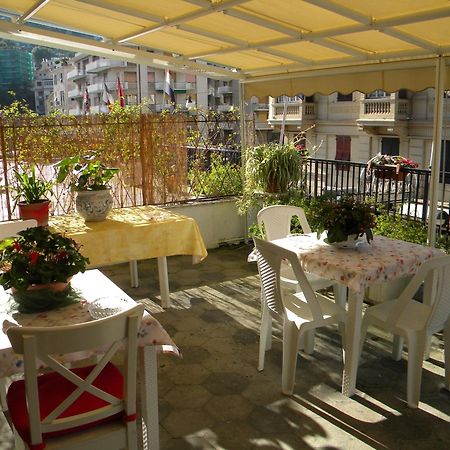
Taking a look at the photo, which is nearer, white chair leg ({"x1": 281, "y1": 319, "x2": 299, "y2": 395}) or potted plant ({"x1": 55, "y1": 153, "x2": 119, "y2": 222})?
white chair leg ({"x1": 281, "y1": 319, "x2": 299, "y2": 395})

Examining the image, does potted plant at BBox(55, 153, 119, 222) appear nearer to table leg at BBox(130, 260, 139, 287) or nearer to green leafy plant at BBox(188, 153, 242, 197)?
table leg at BBox(130, 260, 139, 287)

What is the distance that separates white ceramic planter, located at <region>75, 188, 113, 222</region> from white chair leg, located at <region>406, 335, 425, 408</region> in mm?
2780

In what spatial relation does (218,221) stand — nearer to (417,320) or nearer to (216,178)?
(216,178)

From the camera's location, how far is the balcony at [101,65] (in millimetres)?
40612

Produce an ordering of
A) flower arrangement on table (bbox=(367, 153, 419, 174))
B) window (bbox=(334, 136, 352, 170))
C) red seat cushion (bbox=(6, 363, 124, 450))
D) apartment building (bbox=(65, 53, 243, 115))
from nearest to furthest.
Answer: red seat cushion (bbox=(6, 363, 124, 450)) < flower arrangement on table (bbox=(367, 153, 419, 174)) < window (bbox=(334, 136, 352, 170)) < apartment building (bbox=(65, 53, 243, 115))

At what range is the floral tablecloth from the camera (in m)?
3.08

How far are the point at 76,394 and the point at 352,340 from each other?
6.04 ft

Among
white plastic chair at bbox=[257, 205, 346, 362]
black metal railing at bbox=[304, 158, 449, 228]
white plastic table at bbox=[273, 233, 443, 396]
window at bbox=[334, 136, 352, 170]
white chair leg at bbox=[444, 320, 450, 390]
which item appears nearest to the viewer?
white plastic table at bbox=[273, 233, 443, 396]

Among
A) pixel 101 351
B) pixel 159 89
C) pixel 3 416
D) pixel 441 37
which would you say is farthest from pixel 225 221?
pixel 159 89

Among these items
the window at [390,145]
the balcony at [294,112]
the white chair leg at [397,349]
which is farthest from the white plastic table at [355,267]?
the balcony at [294,112]

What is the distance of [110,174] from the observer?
461 cm

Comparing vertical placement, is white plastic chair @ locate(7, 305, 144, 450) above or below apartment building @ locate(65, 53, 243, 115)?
below

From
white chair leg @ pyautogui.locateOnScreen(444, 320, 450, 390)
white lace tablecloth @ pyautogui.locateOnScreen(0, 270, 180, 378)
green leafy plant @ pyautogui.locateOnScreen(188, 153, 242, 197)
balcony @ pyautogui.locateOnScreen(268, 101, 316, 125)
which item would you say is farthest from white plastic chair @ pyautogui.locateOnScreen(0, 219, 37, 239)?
balcony @ pyautogui.locateOnScreen(268, 101, 316, 125)

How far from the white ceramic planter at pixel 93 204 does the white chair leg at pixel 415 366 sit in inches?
109
